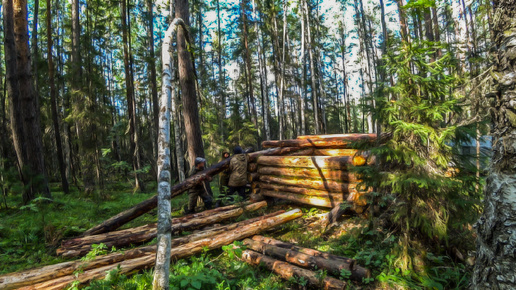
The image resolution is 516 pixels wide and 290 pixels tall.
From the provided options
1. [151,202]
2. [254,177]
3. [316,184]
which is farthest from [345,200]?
[151,202]

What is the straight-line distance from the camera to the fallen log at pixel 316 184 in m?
6.28

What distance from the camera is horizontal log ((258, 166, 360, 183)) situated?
632 centimetres

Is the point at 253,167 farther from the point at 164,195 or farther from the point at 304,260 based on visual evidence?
the point at 164,195

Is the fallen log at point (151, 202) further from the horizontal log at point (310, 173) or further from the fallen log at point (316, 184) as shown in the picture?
the fallen log at point (316, 184)

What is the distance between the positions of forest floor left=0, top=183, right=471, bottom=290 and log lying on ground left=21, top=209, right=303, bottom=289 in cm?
14

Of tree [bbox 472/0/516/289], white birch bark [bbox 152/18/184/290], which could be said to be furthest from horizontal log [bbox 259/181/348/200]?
white birch bark [bbox 152/18/184/290]

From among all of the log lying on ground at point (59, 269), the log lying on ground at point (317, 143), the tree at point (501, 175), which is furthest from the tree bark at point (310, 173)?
the log lying on ground at point (59, 269)

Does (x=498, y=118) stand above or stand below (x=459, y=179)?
above

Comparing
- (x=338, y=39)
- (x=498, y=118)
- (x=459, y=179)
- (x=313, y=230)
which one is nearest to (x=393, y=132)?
(x=459, y=179)

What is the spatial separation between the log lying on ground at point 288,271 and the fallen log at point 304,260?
0.54ft

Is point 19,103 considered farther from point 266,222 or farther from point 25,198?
point 266,222

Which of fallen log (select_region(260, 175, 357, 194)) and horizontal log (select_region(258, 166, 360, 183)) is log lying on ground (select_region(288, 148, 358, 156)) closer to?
horizontal log (select_region(258, 166, 360, 183))

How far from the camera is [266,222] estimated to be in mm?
5762

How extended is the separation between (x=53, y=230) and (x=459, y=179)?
8.27 metres
